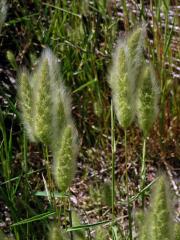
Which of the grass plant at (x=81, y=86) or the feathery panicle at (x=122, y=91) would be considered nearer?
the feathery panicle at (x=122, y=91)

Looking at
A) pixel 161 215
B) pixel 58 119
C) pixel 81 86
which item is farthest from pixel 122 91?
pixel 81 86

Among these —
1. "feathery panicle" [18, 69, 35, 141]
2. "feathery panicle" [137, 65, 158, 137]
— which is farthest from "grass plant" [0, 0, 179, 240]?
"feathery panicle" [137, 65, 158, 137]

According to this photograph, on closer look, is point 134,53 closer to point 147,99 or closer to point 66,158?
point 147,99

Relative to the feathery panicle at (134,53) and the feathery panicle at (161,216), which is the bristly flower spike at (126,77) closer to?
the feathery panicle at (134,53)

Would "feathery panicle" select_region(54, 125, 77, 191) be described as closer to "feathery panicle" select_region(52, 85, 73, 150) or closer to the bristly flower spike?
"feathery panicle" select_region(52, 85, 73, 150)

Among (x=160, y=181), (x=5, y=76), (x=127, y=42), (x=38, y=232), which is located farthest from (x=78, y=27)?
(x=160, y=181)

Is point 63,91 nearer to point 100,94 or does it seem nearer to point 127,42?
point 127,42

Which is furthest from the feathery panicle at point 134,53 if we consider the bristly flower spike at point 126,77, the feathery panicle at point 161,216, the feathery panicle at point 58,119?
the feathery panicle at point 161,216
